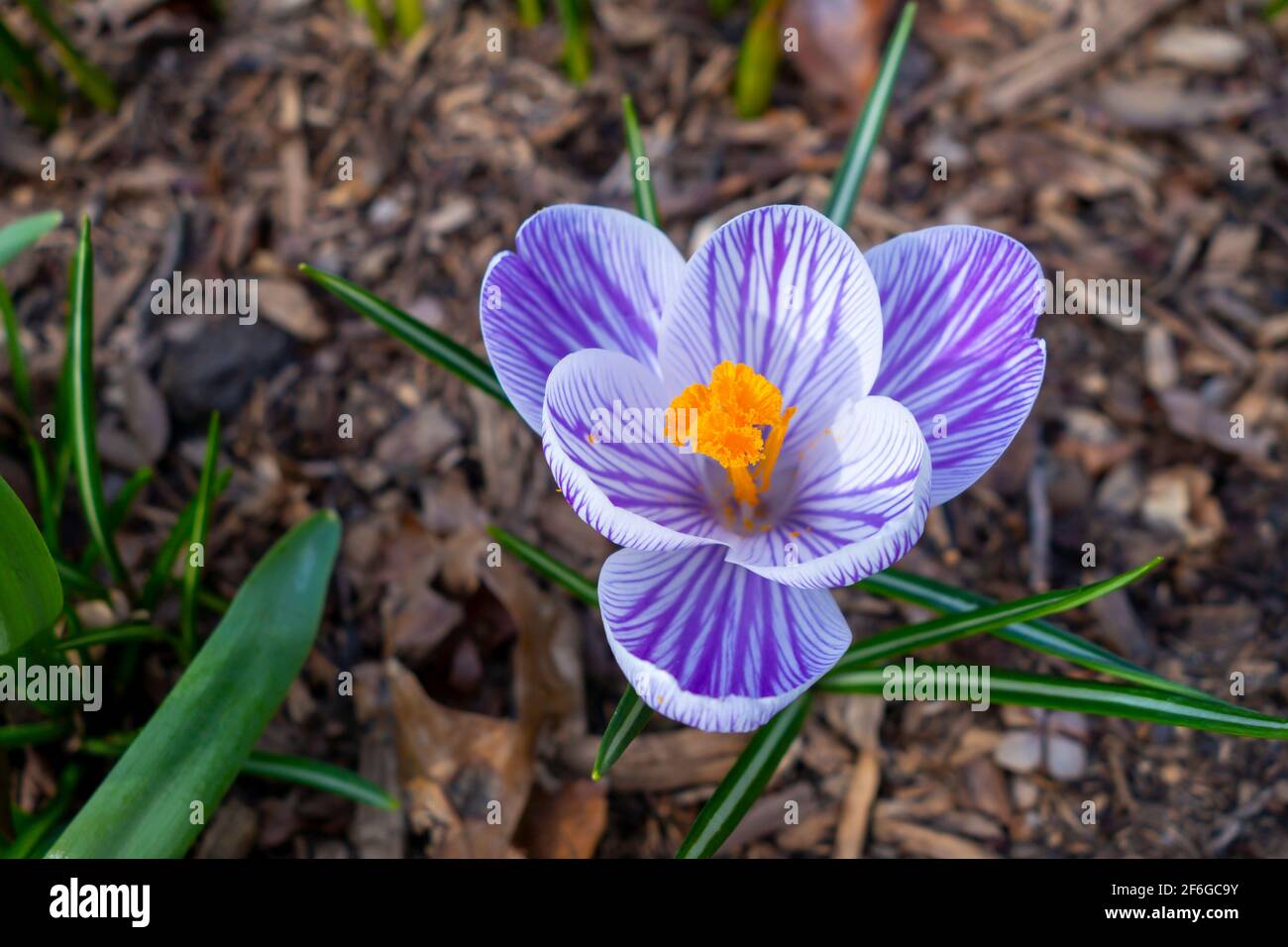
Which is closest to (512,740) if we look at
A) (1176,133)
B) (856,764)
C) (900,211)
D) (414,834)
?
(414,834)

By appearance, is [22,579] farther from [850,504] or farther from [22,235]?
[850,504]

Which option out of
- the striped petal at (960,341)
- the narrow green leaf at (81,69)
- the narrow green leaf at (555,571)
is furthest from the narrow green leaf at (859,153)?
the narrow green leaf at (81,69)

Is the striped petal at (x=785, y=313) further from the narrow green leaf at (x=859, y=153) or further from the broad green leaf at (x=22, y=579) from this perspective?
the broad green leaf at (x=22, y=579)

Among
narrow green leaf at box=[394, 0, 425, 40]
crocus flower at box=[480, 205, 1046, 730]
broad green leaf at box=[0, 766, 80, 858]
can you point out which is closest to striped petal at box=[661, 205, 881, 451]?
crocus flower at box=[480, 205, 1046, 730]

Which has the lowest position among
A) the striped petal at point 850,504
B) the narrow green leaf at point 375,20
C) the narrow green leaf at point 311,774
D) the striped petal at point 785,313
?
the narrow green leaf at point 311,774

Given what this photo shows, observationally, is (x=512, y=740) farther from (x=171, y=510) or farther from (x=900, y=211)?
(x=900, y=211)

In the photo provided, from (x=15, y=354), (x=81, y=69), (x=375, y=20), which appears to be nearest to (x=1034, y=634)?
(x=15, y=354)
